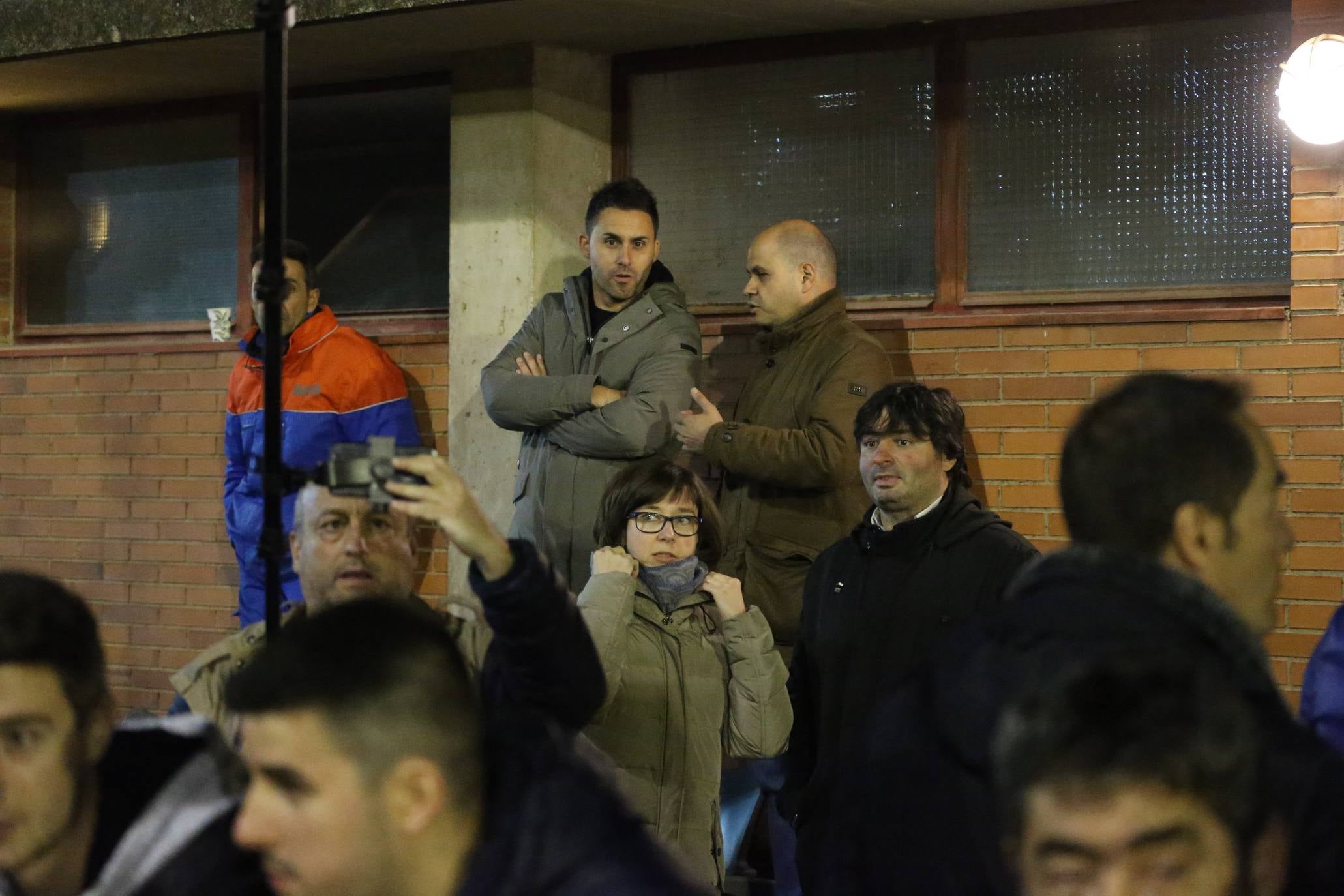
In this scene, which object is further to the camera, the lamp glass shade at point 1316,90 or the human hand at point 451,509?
the lamp glass shade at point 1316,90

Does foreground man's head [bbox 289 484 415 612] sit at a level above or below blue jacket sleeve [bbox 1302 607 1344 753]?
above

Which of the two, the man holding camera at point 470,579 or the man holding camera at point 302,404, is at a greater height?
the man holding camera at point 302,404

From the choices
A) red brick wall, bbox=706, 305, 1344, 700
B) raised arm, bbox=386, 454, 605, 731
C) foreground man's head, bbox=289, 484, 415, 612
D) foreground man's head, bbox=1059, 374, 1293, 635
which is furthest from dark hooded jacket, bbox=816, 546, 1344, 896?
red brick wall, bbox=706, 305, 1344, 700

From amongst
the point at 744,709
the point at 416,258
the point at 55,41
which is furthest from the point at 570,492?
the point at 55,41

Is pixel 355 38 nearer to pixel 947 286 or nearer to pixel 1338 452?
pixel 947 286

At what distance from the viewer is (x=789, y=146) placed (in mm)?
5824

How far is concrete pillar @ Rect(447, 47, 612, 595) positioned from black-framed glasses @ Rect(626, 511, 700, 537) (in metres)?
2.02

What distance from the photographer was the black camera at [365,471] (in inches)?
91.4

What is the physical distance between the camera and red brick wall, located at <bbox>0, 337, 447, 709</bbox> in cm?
678

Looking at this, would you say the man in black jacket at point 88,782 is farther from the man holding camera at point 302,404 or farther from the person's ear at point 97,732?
the man holding camera at point 302,404

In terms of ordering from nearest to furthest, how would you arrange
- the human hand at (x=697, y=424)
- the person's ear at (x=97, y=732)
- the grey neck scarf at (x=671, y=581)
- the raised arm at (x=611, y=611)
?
the person's ear at (x=97, y=732), the raised arm at (x=611, y=611), the grey neck scarf at (x=671, y=581), the human hand at (x=697, y=424)

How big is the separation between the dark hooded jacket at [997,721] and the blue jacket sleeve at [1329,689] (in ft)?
2.01

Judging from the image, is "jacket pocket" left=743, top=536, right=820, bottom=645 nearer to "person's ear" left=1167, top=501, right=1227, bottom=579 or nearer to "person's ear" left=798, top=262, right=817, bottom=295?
"person's ear" left=798, top=262, right=817, bottom=295

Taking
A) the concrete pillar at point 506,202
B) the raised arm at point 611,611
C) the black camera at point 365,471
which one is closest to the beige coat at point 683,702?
the raised arm at point 611,611
